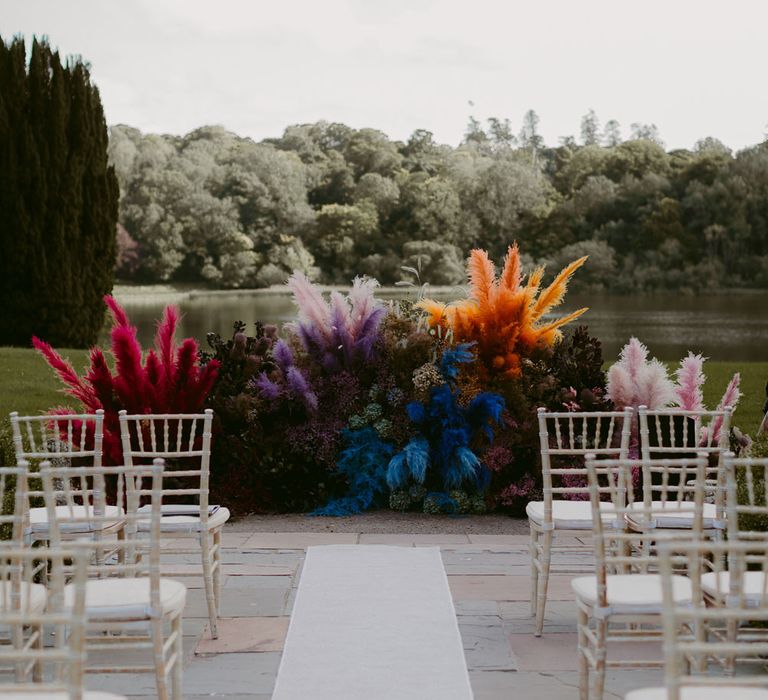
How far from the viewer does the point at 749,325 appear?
24.4 metres

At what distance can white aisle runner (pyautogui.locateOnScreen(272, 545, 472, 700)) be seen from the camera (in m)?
3.30

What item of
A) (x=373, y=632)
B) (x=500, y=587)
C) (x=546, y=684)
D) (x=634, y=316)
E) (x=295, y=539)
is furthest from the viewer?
(x=634, y=316)

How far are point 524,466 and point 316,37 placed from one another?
2572cm

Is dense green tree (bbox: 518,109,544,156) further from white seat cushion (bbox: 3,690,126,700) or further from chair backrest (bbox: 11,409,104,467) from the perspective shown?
white seat cushion (bbox: 3,690,126,700)

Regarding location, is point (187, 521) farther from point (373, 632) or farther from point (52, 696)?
point (52, 696)

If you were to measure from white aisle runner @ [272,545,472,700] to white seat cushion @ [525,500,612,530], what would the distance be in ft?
1.78

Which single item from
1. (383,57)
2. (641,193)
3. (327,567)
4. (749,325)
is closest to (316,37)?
(383,57)

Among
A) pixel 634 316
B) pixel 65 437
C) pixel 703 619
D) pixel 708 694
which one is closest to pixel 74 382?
pixel 65 437

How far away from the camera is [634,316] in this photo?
2530 centimetres

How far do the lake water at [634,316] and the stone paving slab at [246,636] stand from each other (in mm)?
16586

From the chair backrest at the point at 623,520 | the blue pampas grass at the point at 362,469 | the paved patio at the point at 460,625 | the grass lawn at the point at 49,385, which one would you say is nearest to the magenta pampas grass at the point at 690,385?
the paved patio at the point at 460,625

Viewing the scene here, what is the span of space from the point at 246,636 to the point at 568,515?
136 cm

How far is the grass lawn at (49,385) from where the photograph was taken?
A: 1100 centimetres

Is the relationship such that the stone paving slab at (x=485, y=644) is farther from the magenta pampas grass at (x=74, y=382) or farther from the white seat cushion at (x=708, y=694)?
the magenta pampas grass at (x=74, y=382)
